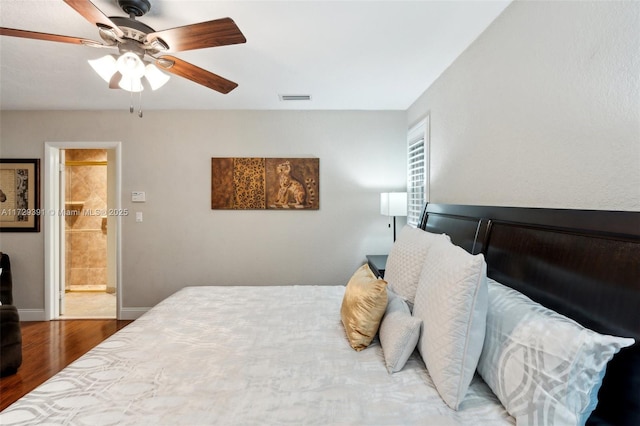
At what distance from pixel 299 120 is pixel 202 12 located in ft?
6.50

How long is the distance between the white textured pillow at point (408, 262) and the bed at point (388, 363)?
3 centimetres

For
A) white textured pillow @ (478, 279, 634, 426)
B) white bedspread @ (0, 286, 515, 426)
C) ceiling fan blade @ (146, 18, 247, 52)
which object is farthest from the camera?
ceiling fan blade @ (146, 18, 247, 52)

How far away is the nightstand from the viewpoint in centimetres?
288

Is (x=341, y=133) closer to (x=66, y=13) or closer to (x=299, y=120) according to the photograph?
(x=299, y=120)

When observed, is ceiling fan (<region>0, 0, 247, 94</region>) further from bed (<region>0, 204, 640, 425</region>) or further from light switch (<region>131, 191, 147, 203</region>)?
light switch (<region>131, 191, 147, 203</region>)

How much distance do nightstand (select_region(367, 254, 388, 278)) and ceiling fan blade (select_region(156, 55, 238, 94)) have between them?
191 centimetres

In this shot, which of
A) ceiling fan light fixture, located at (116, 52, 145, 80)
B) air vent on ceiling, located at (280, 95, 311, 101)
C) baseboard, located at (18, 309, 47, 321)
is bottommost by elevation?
baseboard, located at (18, 309, 47, 321)

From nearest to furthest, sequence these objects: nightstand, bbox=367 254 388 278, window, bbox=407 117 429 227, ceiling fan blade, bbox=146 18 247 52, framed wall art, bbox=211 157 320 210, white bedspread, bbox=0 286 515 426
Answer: white bedspread, bbox=0 286 515 426, ceiling fan blade, bbox=146 18 247 52, nightstand, bbox=367 254 388 278, window, bbox=407 117 429 227, framed wall art, bbox=211 157 320 210

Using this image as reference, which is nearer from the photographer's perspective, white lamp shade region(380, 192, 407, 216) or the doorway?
white lamp shade region(380, 192, 407, 216)

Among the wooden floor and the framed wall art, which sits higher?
the framed wall art

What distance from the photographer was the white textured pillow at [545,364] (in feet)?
2.85

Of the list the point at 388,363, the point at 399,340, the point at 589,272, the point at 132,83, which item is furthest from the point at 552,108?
the point at 132,83

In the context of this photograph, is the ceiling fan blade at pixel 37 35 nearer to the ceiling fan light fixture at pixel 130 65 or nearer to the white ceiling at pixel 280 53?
the ceiling fan light fixture at pixel 130 65

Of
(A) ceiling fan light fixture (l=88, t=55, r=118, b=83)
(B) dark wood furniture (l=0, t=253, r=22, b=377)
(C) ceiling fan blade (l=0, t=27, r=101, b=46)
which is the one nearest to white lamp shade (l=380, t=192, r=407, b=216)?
(A) ceiling fan light fixture (l=88, t=55, r=118, b=83)
